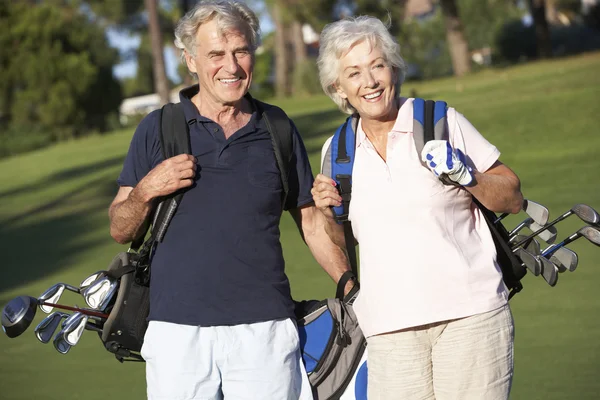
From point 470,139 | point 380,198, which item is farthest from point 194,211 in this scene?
point 470,139

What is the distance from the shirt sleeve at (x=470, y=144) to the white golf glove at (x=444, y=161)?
238mm

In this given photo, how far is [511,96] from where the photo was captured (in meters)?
24.0

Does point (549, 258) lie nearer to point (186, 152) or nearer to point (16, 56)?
point (186, 152)

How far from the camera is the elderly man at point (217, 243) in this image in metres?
3.85

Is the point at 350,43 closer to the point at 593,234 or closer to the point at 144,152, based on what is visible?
the point at 144,152

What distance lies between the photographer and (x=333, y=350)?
414 centimetres

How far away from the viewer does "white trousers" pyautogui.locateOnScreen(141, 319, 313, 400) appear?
384 centimetres

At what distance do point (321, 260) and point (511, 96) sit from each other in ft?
66.7

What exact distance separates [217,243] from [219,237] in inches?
0.9

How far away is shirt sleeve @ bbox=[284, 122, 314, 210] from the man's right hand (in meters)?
0.51

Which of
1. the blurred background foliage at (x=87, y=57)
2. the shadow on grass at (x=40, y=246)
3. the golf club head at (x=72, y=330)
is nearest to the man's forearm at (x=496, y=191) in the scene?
the golf club head at (x=72, y=330)

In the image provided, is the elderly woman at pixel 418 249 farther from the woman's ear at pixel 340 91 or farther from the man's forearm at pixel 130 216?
the man's forearm at pixel 130 216

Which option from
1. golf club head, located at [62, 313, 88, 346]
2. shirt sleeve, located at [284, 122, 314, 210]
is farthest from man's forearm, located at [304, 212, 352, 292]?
golf club head, located at [62, 313, 88, 346]

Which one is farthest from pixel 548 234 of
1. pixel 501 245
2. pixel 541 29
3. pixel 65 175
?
pixel 541 29
